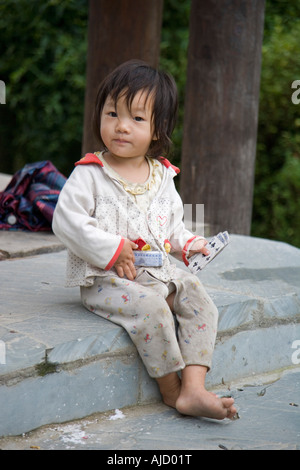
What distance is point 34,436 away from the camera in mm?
2047

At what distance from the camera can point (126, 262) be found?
233 cm

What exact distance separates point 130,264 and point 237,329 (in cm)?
55

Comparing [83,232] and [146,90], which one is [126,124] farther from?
[83,232]

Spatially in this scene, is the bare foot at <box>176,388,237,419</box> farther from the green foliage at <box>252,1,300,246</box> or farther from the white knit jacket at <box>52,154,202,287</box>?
the green foliage at <box>252,1,300,246</box>

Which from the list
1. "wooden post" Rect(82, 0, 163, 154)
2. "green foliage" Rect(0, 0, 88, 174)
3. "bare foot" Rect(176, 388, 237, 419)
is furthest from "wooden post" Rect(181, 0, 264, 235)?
"green foliage" Rect(0, 0, 88, 174)

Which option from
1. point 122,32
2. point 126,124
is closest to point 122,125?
point 126,124

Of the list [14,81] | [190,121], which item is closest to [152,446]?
[190,121]

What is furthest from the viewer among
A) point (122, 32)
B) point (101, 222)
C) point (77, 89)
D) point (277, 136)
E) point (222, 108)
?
point (77, 89)

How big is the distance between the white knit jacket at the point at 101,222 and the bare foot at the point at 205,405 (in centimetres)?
43

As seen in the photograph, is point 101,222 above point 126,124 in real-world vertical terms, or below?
below

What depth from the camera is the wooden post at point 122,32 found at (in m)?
4.21

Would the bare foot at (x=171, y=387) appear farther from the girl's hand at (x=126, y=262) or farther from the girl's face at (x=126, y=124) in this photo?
the girl's face at (x=126, y=124)

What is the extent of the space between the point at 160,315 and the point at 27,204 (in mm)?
1627

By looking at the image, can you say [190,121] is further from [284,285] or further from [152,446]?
[152,446]
